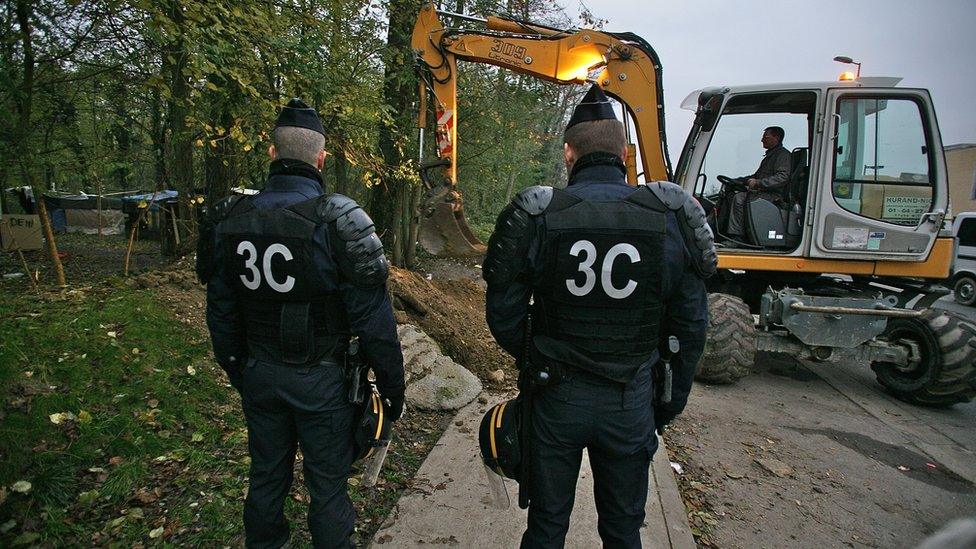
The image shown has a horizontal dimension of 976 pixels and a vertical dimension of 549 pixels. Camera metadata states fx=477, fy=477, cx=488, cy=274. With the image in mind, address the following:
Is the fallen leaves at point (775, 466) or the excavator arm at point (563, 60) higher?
the excavator arm at point (563, 60)

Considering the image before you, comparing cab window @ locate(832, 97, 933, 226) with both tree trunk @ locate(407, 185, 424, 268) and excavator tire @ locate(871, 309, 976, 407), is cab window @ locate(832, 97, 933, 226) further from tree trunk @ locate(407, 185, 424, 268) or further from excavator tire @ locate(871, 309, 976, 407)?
tree trunk @ locate(407, 185, 424, 268)

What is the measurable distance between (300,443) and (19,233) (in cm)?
999

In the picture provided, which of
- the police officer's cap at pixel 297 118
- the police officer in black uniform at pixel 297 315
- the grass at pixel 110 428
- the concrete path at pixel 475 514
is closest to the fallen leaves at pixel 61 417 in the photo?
the grass at pixel 110 428

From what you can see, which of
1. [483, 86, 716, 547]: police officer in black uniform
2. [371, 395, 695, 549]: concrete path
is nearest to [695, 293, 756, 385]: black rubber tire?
[371, 395, 695, 549]: concrete path

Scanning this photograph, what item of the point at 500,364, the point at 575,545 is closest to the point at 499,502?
the point at 575,545

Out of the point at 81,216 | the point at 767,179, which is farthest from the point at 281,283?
the point at 81,216

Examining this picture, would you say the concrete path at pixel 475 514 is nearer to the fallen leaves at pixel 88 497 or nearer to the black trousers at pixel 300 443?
the black trousers at pixel 300 443

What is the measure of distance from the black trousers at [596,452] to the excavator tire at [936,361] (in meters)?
4.65

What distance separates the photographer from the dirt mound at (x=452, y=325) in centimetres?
488

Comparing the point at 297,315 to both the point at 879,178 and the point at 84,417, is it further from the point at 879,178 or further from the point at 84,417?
the point at 879,178

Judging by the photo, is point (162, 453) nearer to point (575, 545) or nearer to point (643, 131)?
point (575, 545)

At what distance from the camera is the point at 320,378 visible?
1.98 m

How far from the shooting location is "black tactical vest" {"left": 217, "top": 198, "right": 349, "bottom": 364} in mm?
1884

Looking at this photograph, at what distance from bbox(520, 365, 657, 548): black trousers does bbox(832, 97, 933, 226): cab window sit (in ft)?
14.1
